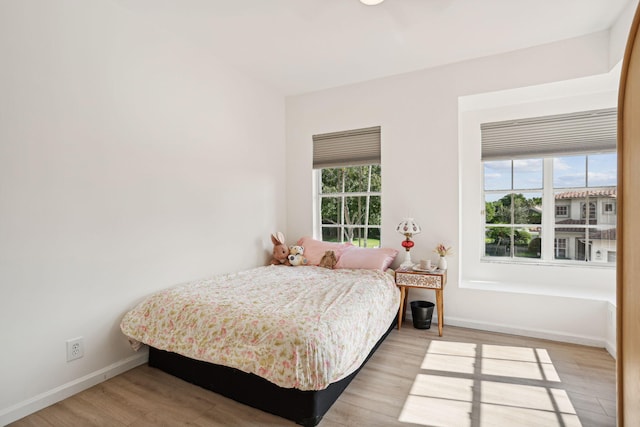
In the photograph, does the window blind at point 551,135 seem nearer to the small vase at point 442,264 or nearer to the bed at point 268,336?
the small vase at point 442,264

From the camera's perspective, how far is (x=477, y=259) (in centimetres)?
374

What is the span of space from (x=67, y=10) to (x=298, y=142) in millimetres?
2581

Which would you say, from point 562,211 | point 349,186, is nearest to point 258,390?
point 349,186

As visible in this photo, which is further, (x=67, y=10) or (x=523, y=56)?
(x=523, y=56)

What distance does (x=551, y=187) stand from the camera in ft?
11.5

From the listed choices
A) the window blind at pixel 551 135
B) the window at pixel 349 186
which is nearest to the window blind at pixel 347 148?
the window at pixel 349 186

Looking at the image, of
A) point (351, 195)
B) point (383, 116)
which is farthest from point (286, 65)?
point (351, 195)

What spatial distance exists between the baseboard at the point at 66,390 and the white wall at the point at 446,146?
2364mm

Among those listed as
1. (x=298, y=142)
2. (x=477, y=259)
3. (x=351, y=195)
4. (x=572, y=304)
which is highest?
(x=298, y=142)

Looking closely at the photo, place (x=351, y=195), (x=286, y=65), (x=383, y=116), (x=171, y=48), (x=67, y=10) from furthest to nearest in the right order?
(x=351, y=195)
(x=383, y=116)
(x=286, y=65)
(x=171, y=48)
(x=67, y=10)

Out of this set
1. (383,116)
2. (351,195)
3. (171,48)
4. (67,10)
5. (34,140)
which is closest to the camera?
(34,140)

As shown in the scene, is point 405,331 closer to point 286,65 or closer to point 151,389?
point 151,389

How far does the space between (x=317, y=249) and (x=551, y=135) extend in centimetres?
278

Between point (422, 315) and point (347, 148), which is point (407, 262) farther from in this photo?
point (347, 148)
